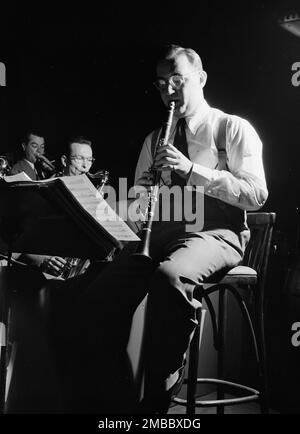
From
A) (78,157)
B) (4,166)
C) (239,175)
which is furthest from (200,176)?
(4,166)

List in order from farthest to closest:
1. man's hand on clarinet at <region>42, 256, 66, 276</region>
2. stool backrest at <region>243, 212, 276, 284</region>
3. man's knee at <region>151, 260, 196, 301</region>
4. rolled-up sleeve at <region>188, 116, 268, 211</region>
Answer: man's hand on clarinet at <region>42, 256, 66, 276</region> < stool backrest at <region>243, 212, 276, 284</region> < rolled-up sleeve at <region>188, 116, 268, 211</region> < man's knee at <region>151, 260, 196, 301</region>

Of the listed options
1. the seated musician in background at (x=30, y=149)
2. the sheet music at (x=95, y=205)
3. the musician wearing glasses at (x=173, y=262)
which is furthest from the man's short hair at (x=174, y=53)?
the seated musician in background at (x=30, y=149)

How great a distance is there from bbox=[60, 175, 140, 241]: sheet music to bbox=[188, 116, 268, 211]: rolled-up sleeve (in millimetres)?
454

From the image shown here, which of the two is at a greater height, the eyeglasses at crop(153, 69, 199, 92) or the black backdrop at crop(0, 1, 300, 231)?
the black backdrop at crop(0, 1, 300, 231)

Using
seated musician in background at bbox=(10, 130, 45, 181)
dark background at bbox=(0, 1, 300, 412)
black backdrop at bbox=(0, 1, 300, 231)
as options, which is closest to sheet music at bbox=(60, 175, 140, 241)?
dark background at bbox=(0, 1, 300, 412)

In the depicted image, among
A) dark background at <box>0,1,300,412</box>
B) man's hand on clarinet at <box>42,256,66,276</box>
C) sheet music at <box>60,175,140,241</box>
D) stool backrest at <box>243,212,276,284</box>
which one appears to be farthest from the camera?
dark background at <box>0,1,300,412</box>

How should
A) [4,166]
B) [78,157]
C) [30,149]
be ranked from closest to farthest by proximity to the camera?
[4,166] < [78,157] < [30,149]

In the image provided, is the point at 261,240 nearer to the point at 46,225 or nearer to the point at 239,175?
the point at 239,175

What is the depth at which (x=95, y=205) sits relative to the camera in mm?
1390

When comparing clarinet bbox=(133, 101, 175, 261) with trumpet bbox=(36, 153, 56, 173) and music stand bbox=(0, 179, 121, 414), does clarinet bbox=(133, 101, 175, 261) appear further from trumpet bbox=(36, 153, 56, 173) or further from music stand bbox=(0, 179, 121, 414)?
trumpet bbox=(36, 153, 56, 173)

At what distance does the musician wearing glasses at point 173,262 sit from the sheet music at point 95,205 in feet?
0.49

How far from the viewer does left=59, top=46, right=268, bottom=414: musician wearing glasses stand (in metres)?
1.50

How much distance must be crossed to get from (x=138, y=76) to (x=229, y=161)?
2123 millimetres
